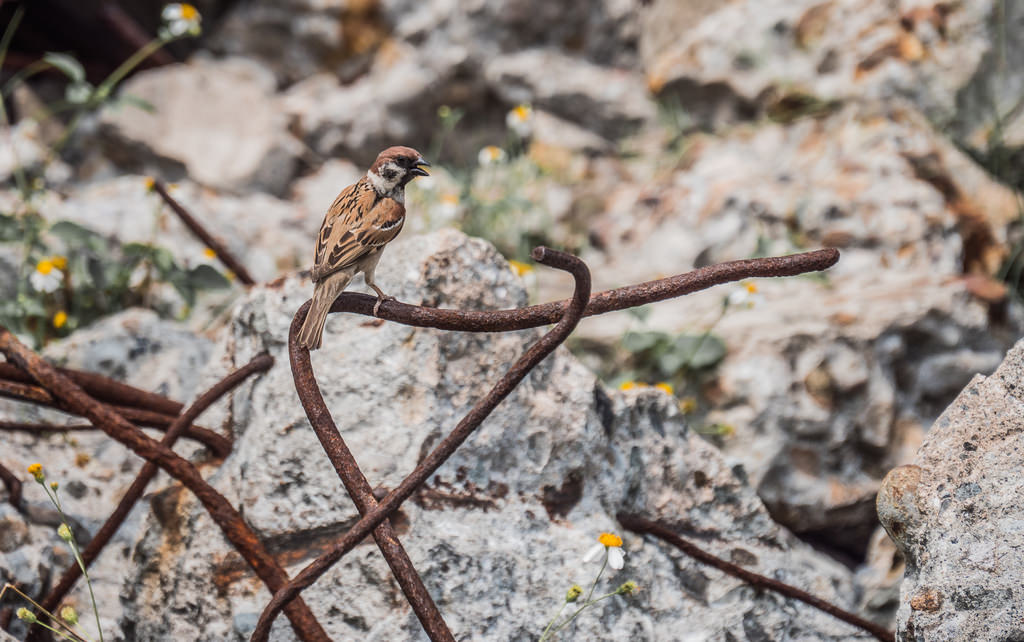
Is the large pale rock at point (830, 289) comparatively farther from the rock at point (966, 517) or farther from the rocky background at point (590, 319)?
the rock at point (966, 517)

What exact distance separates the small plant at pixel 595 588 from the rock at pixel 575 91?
3.32 metres

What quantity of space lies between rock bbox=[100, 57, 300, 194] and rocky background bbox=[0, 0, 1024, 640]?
0.06ft

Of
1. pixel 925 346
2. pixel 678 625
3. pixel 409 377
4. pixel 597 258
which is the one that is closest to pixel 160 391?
pixel 409 377

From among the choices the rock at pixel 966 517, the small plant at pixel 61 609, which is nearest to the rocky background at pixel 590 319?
the rock at pixel 966 517

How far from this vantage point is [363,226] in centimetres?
189

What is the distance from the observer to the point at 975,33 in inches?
159

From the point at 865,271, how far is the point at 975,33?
4.56 ft

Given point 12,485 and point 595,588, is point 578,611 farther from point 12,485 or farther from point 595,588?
point 12,485

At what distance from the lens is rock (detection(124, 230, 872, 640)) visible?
1789 mm

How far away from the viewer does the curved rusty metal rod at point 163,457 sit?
1.70m

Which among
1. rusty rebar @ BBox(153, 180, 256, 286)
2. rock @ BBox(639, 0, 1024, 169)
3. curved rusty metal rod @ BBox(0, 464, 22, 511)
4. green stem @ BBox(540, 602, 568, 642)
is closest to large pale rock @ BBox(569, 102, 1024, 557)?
rock @ BBox(639, 0, 1024, 169)

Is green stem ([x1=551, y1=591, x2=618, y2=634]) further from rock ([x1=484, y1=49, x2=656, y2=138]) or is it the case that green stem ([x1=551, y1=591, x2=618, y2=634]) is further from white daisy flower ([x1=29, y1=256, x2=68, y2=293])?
rock ([x1=484, y1=49, x2=656, y2=138])

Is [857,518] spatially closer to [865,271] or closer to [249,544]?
[865,271]

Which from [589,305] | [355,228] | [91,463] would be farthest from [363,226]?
[91,463]
